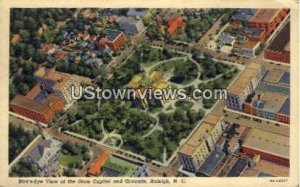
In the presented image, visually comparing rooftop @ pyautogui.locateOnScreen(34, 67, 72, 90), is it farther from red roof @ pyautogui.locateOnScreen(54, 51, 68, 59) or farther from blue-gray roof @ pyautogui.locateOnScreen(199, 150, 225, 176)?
blue-gray roof @ pyautogui.locateOnScreen(199, 150, 225, 176)

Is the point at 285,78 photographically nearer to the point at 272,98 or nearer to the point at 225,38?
the point at 272,98

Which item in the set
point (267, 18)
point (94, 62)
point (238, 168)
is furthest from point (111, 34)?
point (238, 168)

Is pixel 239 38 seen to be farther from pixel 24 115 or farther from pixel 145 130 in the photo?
pixel 24 115

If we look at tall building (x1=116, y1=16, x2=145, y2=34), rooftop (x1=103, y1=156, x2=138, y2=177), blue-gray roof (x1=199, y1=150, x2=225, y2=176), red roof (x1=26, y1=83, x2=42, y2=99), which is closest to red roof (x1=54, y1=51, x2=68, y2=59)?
red roof (x1=26, y1=83, x2=42, y2=99)

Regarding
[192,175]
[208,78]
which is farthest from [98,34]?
[192,175]

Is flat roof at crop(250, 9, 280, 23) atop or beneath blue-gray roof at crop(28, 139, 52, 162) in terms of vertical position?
atop

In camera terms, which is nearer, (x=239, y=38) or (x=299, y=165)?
(x=299, y=165)
